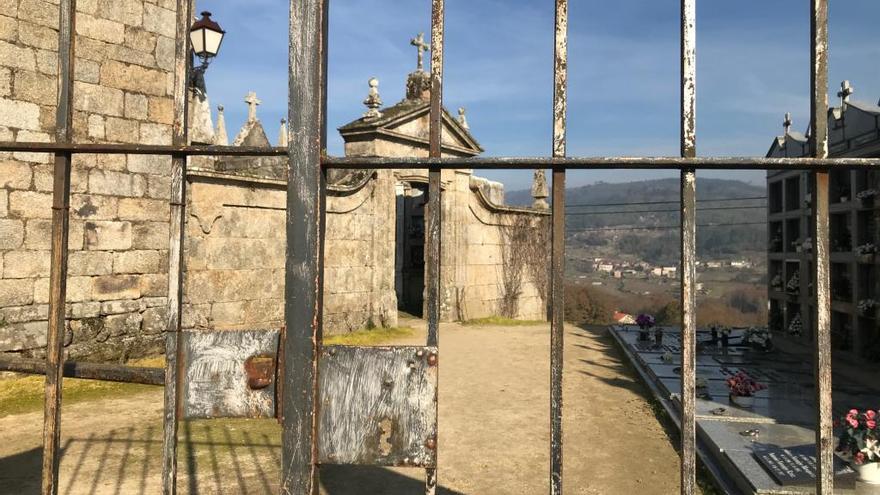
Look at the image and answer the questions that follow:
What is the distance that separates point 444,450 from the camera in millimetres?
5637

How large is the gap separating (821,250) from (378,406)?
1377mm

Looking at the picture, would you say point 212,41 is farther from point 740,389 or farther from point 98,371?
point 740,389

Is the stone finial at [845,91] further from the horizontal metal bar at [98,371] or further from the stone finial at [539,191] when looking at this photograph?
the horizontal metal bar at [98,371]

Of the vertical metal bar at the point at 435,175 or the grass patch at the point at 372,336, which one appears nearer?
the vertical metal bar at the point at 435,175

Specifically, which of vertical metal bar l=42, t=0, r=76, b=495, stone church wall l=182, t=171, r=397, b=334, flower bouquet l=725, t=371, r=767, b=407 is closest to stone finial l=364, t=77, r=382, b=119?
stone church wall l=182, t=171, r=397, b=334

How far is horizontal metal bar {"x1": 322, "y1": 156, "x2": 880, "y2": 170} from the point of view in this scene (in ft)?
5.54

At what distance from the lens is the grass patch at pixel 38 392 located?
21.0ft

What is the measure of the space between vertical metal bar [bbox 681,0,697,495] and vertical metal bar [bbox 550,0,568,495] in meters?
0.34

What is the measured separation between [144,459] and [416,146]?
1030 centimetres

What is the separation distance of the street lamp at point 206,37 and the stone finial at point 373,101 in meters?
5.35

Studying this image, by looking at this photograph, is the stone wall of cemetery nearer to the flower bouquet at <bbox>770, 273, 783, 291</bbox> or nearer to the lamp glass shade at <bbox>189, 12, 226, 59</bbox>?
the lamp glass shade at <bbox>189, 12, 226, 59</bbox>

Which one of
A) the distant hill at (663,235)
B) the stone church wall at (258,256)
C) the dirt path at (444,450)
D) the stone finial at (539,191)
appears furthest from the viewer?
the distant hill at (663,235)

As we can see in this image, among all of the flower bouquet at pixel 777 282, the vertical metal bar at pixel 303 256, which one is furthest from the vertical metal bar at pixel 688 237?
the flower bouquet at pixel 777 282

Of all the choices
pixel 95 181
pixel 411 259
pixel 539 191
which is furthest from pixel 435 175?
pixel 539 191
